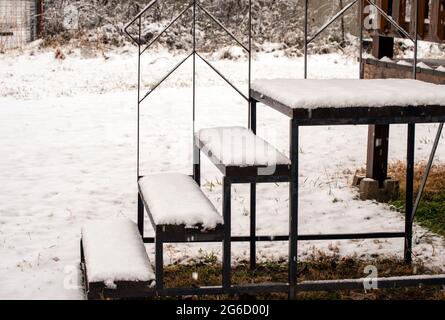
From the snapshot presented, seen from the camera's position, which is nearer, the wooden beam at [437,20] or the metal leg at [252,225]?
the metal leg at [252,225]

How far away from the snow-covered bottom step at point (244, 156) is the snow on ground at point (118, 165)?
3.88 feet

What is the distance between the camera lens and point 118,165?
26.5 feet

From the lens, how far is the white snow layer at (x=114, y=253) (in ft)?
12.1

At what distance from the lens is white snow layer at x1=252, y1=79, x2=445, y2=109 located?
3613mm

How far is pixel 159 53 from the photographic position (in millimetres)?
16484

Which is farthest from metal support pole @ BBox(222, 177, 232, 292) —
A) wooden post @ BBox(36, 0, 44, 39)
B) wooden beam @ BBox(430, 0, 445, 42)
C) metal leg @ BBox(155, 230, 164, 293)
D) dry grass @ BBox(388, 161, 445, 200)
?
wooden post @ BBox(36, 0, 44, 39)

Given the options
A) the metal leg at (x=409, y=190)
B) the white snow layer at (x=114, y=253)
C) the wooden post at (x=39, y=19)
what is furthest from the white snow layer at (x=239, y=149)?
the wooden post at (x=39, y=19)

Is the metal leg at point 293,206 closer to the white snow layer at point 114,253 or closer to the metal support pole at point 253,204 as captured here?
the white snow layer at point 114,253

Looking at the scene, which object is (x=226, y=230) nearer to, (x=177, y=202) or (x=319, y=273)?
(x=177, y=202)

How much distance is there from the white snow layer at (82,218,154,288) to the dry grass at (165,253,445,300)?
0.47 metres

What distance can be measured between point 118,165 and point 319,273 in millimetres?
3688

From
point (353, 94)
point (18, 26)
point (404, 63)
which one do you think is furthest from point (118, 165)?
point (18, 26)
